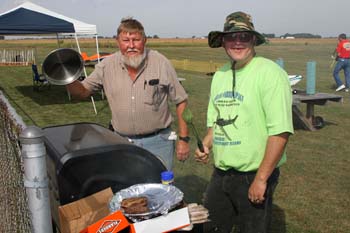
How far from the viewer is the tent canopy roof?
1027 centimetres

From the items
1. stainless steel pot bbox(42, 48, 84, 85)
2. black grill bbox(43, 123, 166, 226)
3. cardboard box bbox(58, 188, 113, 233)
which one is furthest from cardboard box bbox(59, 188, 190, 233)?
stainless steel pot bbox(42, 48, 84, 85)

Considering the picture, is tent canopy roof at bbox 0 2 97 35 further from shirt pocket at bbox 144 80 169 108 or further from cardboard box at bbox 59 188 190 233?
cardboard box at bbox 59 188 190 233

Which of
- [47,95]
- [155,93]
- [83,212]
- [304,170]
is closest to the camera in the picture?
[83,212]

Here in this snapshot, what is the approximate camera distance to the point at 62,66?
2.33 meters

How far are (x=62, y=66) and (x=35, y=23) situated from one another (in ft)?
29.2

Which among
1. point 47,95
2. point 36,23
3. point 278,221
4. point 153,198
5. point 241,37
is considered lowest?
point 278,221

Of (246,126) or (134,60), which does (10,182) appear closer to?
(134,60)

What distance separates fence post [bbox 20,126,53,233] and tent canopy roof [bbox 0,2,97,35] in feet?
30.9

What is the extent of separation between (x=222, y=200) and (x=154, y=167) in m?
0.54

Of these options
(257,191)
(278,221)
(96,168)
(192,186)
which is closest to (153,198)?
(96,168)

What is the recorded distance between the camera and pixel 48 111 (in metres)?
9.86

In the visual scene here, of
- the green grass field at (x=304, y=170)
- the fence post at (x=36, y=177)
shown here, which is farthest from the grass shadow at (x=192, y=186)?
the fence post at (x=36, y=177)

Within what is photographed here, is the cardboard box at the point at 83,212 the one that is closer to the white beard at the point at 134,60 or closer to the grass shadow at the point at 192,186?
the white beard at the point at 134,60

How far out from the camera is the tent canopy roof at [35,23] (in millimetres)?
10266
